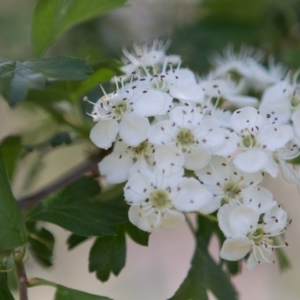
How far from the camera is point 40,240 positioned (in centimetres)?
76

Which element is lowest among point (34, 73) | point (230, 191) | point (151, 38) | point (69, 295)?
point (151, 38)

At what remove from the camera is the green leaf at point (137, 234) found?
27.3 inches

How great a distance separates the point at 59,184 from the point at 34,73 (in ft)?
0.79

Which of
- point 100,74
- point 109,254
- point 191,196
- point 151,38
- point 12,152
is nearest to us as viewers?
point 191,196

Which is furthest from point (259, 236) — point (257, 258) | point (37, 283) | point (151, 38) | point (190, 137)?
point (151, 38)

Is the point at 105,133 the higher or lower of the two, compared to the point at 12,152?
higher

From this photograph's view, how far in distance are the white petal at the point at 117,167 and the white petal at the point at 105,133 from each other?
0.06 ft

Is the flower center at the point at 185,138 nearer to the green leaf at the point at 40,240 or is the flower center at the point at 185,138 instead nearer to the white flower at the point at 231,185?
the white flower at the point at 231,185

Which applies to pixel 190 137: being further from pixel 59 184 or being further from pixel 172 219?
pixel 59 184

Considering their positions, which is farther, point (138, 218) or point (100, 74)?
point (100, 74)

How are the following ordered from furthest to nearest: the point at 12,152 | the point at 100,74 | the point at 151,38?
the point at 151,38, the point at 12,152, the point at 100,74

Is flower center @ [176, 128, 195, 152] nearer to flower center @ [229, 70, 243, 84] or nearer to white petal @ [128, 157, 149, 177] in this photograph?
white petal @ [128, 157, 149, 177]

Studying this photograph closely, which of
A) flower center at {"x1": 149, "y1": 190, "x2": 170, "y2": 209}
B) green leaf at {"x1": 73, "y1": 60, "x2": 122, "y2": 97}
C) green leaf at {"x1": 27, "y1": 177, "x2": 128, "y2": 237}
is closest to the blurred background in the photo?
green leaf at {"x1": 73, "y1": 60, "x2": 122, "y2": 97}

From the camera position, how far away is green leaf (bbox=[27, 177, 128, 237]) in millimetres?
667
